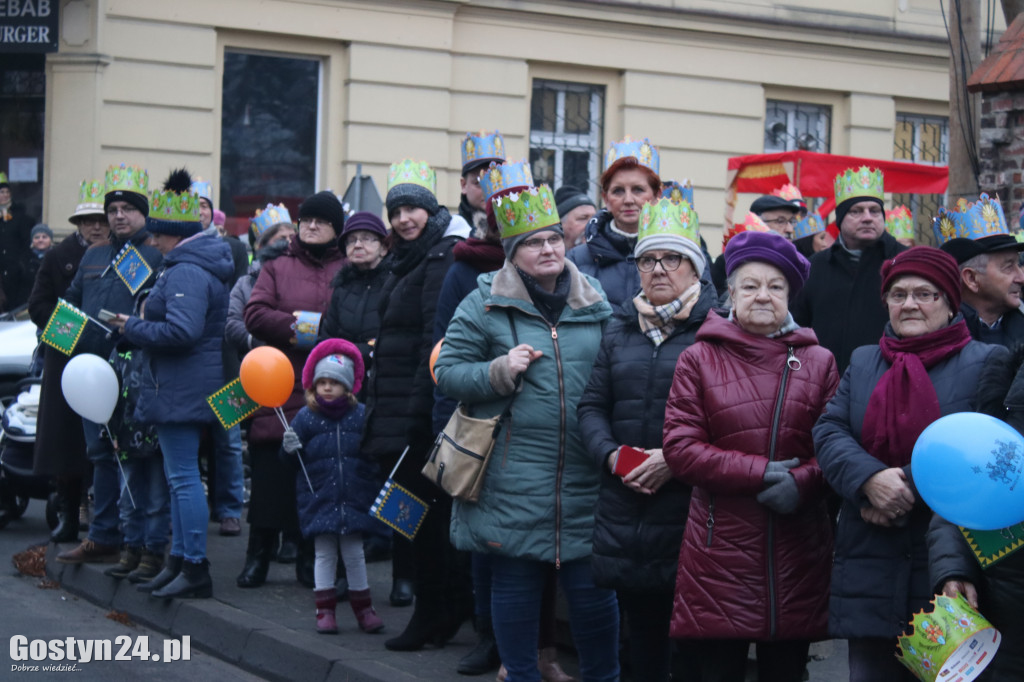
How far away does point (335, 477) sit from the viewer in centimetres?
734

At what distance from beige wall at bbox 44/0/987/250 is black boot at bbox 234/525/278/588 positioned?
25.8ft

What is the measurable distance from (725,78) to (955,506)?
Result: 49.1ft

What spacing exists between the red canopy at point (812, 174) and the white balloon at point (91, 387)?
6569 mm

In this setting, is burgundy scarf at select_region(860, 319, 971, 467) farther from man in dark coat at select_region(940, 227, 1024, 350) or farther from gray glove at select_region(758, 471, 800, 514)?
man in dark coat at select_region(940, 227, 1024, 350)

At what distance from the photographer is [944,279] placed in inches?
177

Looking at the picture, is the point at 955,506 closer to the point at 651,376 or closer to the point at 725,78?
the point at 651,376

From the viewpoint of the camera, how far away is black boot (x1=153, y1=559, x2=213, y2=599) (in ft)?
26.0

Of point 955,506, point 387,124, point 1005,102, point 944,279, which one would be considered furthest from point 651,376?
point 387,124

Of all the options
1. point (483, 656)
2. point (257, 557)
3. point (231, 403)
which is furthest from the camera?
point (257, 557)

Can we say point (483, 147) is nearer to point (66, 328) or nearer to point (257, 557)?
point (257, 557)

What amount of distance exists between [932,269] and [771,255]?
584 mm

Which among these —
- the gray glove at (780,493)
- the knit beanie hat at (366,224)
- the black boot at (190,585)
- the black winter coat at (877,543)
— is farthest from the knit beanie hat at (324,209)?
the black winter coat at (877,543)

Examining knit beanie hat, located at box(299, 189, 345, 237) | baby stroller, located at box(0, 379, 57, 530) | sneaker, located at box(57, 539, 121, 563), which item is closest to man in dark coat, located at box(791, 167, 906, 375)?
knit beanie hat, located at box(299, 189, 345, 237)

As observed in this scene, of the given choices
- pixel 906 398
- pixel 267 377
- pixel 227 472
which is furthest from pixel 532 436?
pixel 227 472
